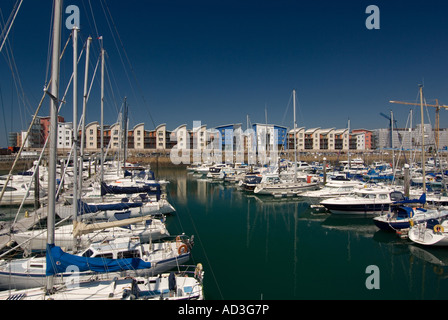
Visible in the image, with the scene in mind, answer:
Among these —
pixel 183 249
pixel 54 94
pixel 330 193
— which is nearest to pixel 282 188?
pixel 330 193

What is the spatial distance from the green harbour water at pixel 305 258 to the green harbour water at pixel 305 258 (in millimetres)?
44

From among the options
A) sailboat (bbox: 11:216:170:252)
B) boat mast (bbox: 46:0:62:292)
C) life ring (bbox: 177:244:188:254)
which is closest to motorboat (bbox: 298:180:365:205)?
sailboat (bbox: 11:216:170:252)

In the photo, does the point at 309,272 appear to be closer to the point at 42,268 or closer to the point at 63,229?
the point at 42,268

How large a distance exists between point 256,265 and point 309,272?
284cm

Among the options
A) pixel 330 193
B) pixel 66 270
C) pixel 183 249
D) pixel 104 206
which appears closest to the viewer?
pixel 66 270

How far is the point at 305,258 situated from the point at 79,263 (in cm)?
1245

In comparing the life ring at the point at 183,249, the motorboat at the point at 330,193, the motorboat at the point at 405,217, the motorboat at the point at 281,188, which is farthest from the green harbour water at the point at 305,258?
the motorboat at the point at 281,188

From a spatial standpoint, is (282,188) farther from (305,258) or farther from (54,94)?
(54,94)

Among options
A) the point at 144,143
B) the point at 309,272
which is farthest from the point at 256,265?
the point at 144,143

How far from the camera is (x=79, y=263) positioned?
10.0 meters

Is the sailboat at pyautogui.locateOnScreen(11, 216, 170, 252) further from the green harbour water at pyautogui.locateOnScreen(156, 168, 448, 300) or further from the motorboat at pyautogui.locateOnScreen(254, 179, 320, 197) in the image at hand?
the motorboat at pyautogui.locateOnScreen(254, 179, 320, 197)

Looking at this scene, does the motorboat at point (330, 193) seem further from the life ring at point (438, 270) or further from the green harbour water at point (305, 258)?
the life ring at point (438, 270)

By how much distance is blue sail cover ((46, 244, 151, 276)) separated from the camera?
30.7 feet

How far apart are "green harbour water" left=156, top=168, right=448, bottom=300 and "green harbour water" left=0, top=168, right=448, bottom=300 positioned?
44 millimetres
